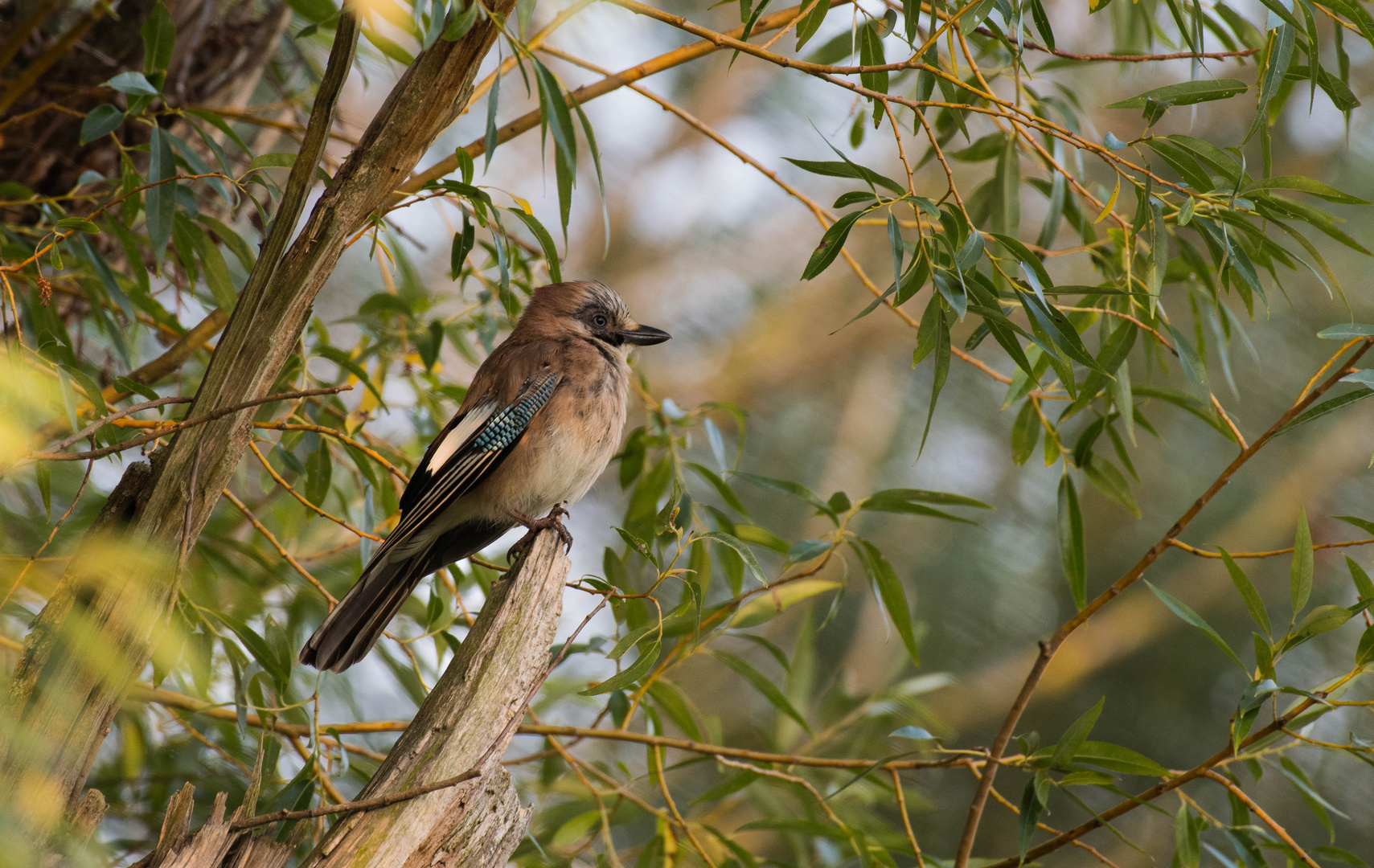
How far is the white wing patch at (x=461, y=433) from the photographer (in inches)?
84.7

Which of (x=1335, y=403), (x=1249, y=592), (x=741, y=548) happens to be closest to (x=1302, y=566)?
(x=1249, y=592)

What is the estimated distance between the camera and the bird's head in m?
2.78

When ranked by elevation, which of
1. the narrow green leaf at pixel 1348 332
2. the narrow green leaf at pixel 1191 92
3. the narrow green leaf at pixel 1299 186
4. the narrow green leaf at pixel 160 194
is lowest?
the narrow green leaf at pixel 160 194

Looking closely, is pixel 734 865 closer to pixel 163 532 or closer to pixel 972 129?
pixel 163 532

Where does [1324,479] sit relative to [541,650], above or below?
above

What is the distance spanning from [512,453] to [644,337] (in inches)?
21.9

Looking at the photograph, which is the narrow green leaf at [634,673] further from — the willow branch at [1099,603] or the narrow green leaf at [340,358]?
the narrow green leaf at [340,358]

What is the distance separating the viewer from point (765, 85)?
207 inches

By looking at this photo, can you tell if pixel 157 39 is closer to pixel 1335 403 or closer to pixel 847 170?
pixel 847 170

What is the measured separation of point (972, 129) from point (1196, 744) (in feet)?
8.66

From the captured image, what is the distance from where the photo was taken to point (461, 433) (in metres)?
2.28

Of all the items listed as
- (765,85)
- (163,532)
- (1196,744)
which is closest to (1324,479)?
(1196,744)

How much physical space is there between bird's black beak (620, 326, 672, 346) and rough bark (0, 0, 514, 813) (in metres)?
1.34

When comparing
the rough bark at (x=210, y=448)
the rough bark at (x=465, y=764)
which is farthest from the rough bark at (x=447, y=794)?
the rough bark at (x=210, y=448)
